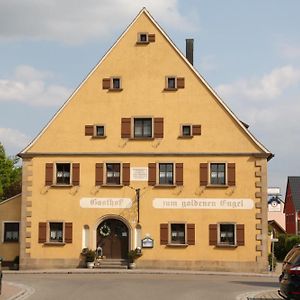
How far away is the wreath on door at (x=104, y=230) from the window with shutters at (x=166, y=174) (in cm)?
390

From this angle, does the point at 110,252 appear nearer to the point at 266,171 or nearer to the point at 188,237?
the point at 188,237

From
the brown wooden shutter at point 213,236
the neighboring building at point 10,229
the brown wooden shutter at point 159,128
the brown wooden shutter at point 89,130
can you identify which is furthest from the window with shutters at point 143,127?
the neighboring building at point 10,229

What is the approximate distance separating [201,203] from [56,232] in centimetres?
814

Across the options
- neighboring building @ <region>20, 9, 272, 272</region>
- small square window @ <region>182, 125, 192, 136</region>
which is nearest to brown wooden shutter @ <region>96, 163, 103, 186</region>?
neighboring building @ <region>20, 9, 272, 272</region>

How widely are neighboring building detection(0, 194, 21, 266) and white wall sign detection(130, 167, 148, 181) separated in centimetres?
703

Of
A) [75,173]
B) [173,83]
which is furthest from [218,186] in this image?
[75,173]

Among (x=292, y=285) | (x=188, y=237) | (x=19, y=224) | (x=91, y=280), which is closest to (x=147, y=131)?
(x=188, y=237)

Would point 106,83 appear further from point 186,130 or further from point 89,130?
point 186,130

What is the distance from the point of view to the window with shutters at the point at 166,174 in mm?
37531

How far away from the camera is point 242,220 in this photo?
3684 cm

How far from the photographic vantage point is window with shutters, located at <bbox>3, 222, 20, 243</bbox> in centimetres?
3922

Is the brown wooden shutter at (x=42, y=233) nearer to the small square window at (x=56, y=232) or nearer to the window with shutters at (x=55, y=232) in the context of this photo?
the window with shutters at (x=55, y=232)

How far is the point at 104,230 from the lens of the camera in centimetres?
3788

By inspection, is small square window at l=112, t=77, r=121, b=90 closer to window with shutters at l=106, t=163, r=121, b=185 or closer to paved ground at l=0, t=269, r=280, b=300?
window with shutters at l=106, t=163, r=121, b=185
